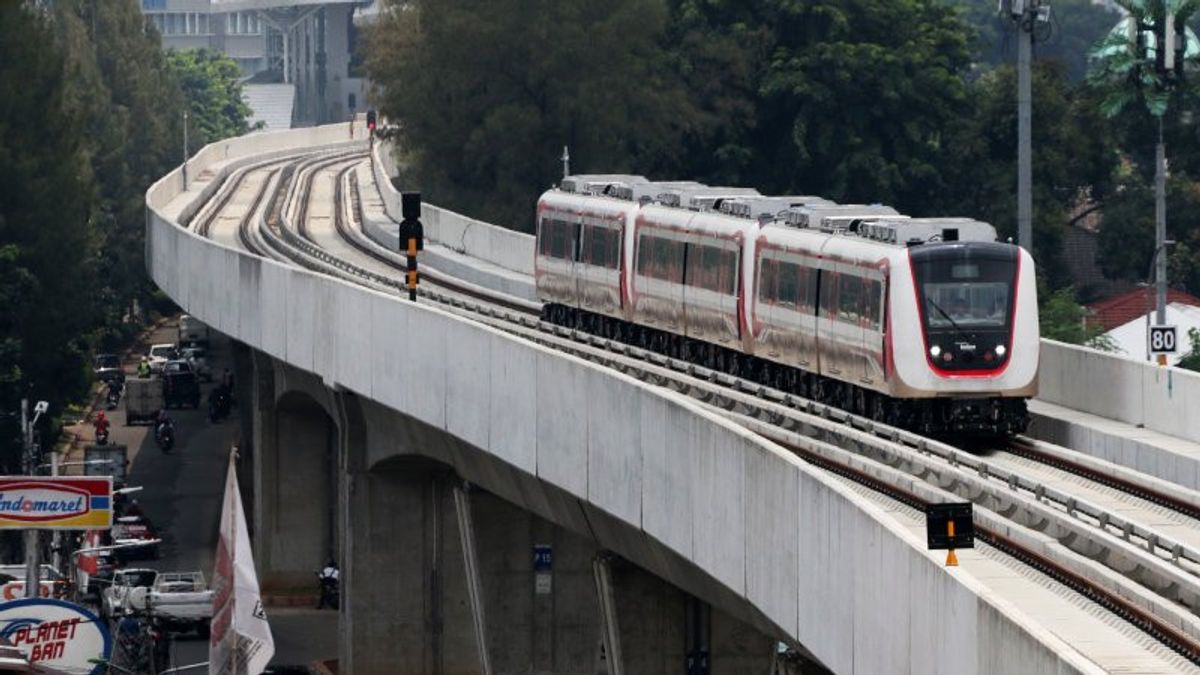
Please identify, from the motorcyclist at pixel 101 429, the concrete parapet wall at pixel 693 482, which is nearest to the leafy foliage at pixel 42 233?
the motorcyclist at pixel 101 429

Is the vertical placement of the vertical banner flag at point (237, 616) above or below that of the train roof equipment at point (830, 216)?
below

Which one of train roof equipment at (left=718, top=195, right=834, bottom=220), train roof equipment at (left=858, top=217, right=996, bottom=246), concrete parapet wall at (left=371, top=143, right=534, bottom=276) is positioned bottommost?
concrete parapet wall at (left=371, top=143, right=534, bottom=276)

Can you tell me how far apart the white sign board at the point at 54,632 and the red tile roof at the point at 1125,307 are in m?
61.6

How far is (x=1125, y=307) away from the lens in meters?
101

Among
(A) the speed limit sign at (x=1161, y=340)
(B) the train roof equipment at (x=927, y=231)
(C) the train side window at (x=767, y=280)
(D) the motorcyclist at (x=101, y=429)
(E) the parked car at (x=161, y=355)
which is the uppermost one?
(B) the train roof equipment at (x=927, y=231)

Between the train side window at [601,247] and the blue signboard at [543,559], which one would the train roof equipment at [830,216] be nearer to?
the train side window at [601,247]

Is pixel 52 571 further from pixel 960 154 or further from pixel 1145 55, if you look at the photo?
pixel 960 154

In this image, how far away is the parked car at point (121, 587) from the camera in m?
64.1

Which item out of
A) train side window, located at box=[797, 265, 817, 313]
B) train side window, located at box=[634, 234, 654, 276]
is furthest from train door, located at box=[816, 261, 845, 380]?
train side window, located at box=[634, 234, 654, 276]

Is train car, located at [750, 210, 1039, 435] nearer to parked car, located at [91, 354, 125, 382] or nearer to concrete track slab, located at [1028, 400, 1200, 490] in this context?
concrete track slab, located at [1028, 400, 1200, 490]

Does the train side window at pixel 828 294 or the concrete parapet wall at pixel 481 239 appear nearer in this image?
the train side window at pixel 828 294

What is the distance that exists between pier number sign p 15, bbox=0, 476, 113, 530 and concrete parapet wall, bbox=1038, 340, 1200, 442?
1530 cm

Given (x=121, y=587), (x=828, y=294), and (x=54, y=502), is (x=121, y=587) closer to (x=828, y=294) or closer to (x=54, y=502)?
(x=54, y=502)

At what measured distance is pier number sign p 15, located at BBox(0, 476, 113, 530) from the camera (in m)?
45.2
